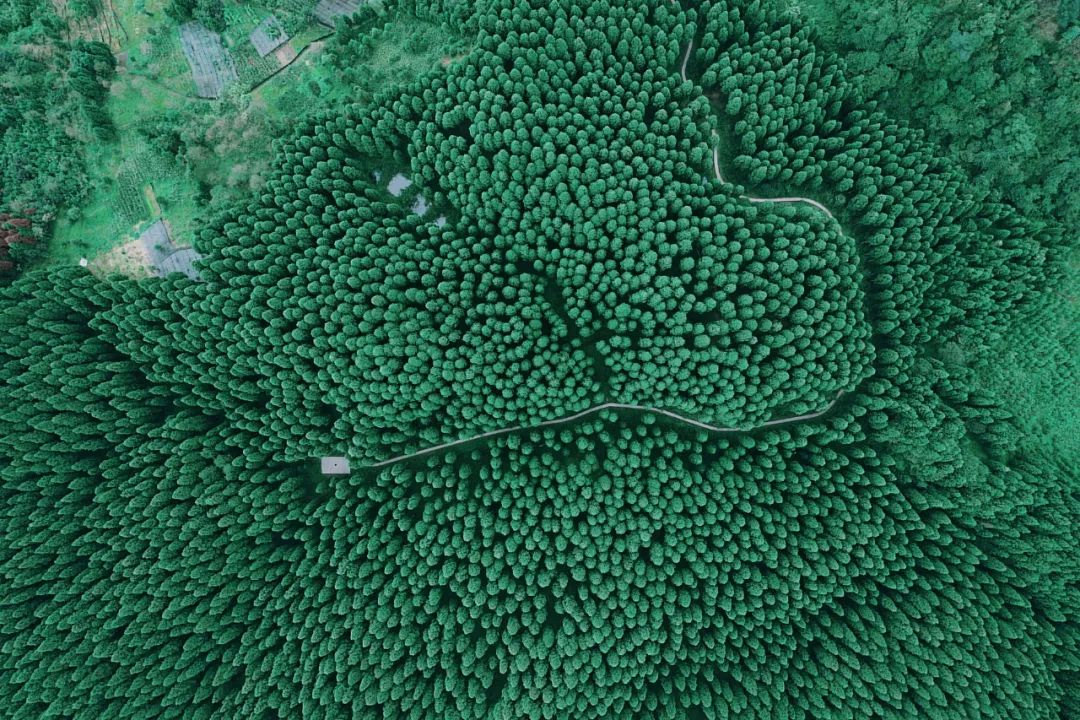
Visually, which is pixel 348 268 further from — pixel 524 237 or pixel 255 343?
pixel 524 237

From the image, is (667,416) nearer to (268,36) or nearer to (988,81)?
(988,81)

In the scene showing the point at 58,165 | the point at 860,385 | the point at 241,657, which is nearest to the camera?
the point at 241,657

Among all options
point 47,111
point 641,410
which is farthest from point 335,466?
point 47,111

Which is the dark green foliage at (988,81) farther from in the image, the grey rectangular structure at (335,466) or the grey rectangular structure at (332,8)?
the grey rectangular structure at (335,466)

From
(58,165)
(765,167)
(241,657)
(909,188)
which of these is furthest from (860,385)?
(58,165)

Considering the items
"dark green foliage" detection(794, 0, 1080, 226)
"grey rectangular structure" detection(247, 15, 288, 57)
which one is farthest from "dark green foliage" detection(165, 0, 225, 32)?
"dark green foliage" detection(794, 0, 1080, 226)

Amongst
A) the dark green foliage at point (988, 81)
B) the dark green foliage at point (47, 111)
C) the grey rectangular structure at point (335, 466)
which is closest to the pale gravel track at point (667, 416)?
the grey rectangular structure at point (335, 466)
